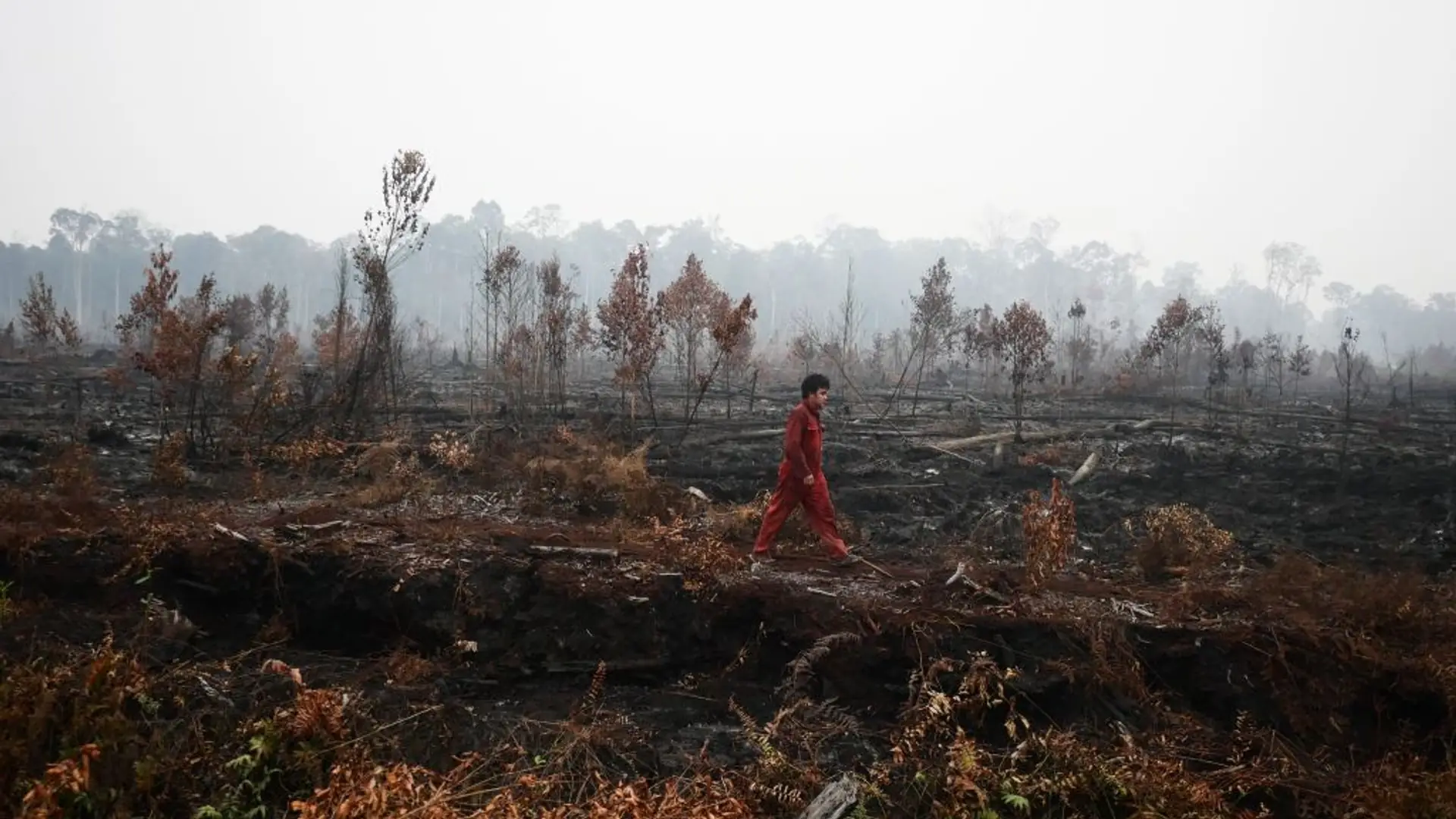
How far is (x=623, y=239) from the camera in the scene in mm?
98375

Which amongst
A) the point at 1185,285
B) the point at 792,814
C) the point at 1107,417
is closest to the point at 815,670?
the point at 792,814

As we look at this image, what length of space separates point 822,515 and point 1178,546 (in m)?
3.60

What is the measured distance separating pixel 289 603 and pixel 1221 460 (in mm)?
13646

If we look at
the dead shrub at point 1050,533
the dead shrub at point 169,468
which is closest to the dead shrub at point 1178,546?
the dead shrub at point 1050,533

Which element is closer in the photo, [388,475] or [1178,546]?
[1178,546]

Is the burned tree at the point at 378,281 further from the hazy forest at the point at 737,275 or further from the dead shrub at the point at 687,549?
the hazy forest at the point at 737,275

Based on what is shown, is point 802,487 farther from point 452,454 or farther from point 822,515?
point 452,454

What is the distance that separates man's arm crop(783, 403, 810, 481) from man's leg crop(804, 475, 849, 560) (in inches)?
7.3

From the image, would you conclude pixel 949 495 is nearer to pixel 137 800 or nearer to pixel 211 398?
pixel 137 800

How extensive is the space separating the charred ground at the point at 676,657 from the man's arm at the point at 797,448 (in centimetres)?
87

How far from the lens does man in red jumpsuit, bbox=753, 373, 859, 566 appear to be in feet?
21.8

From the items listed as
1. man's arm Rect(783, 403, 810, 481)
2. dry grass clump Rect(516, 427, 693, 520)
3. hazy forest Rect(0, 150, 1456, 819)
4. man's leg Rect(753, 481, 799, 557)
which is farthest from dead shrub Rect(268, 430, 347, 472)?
man's arm Rect(783, 403, 810, 481)

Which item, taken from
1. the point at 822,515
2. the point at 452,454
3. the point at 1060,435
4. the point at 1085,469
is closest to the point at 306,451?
the point at 452,454

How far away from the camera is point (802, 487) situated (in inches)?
265
